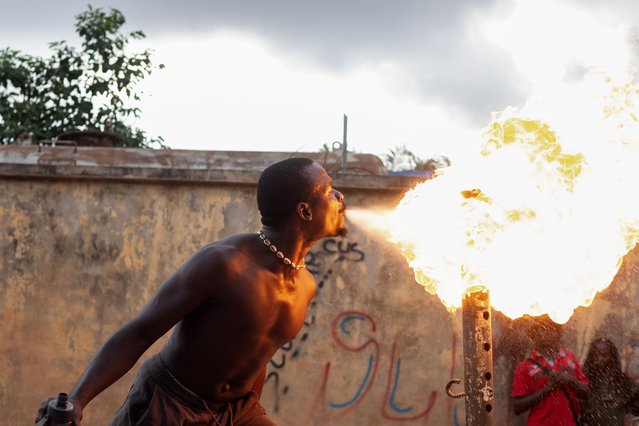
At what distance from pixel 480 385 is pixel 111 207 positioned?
609 cm

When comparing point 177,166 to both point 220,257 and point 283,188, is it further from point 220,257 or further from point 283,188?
point 220,257

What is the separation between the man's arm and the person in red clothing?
3846 mm

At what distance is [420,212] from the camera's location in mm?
4281

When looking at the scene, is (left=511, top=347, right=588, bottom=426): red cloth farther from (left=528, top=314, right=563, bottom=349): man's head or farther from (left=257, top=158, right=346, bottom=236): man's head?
(left=257, top=158, right=346, bottom=236): man's head

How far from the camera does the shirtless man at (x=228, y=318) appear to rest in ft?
12.0

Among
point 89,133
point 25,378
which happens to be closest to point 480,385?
point 25,378

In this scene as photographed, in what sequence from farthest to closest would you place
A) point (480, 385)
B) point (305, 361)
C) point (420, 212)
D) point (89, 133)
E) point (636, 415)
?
point (89, 133), point (305, 361), point (636, 415), point (420, 212), point (480, 385)

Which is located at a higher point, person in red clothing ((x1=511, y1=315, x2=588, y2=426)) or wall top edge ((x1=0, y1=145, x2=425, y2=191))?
wall top edge ((x1=0, y1=145, x2=425, y2=191))

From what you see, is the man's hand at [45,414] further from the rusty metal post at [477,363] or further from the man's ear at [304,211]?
the rusty metal post at [477,363]

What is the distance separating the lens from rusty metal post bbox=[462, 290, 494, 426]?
3582 mm

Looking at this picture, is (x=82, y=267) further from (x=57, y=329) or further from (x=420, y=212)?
(x=420, y=212)

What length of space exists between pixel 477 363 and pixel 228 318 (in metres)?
1.03

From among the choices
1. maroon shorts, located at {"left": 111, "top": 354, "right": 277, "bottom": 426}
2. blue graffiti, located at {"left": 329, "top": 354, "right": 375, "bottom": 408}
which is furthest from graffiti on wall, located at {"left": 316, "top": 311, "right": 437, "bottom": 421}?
maroon shorts, located at {"left": 111, "top": 354, "right": 277, "bottom": 426}

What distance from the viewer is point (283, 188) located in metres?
3.94
